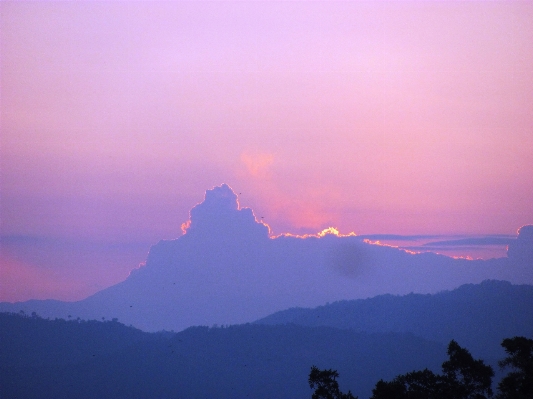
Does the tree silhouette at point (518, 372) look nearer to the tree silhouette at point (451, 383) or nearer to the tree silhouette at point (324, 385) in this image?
the tree silhouette at point (451, 383)

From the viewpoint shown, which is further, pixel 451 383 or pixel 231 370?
pixel 231 370

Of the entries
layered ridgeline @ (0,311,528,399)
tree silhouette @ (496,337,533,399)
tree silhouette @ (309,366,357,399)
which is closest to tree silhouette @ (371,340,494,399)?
tree silhouette @ (496,337,533,399)

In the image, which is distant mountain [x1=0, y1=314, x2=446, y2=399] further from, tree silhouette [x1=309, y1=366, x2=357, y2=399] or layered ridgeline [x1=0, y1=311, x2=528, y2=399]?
tree silhouette [x1=309, y1=366, x2=357, y2=399]

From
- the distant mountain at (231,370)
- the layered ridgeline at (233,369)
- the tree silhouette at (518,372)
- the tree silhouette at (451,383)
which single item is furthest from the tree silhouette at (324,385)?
the layered ridgeline at (233,369)

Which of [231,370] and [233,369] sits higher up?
[233,369]

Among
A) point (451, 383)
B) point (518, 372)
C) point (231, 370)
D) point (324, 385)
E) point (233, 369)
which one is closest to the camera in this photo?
point (518, 372)

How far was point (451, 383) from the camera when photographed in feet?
142

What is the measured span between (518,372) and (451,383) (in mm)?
4529

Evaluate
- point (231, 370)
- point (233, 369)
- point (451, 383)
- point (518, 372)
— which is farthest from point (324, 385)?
point (233, 369)

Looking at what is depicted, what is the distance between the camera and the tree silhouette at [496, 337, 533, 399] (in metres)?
38.7

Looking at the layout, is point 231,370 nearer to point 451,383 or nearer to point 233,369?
point 233,369

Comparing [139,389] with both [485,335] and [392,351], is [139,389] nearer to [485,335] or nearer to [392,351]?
[392,351]

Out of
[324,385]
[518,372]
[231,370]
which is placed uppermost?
[518,372]

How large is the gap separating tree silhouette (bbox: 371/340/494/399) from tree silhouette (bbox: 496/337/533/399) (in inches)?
54.3
